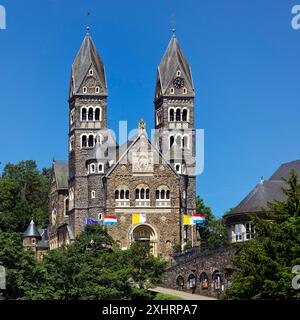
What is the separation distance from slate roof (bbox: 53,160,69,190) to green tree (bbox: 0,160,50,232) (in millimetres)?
7443

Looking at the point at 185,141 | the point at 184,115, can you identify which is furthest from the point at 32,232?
the point at 184,115

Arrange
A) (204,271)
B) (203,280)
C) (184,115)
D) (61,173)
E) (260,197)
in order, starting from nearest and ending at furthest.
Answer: (260,197) → (204,271) → (203,280) → (184,115) → (61,173)

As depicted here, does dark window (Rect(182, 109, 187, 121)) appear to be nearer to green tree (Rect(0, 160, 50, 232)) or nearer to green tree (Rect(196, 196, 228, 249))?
green tree (Rect(196, 196, 228, 249))

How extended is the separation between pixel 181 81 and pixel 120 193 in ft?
44.4

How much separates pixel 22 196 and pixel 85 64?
93.1ft

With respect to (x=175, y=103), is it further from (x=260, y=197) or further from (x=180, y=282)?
(x=260, y=197)

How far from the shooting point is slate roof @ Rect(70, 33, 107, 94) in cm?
7831

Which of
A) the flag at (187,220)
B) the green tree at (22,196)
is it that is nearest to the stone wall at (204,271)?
the flag at (187,220)

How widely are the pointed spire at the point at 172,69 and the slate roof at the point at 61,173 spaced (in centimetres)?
1189

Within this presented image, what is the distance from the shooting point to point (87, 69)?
7819 centimetres

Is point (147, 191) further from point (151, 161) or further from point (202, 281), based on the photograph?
point (202, 281)

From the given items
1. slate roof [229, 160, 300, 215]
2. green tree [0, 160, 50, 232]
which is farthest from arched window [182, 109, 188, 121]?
slate roof [229, 160, 300, 215]

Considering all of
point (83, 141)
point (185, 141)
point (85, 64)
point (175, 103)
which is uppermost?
point (85, 64)
